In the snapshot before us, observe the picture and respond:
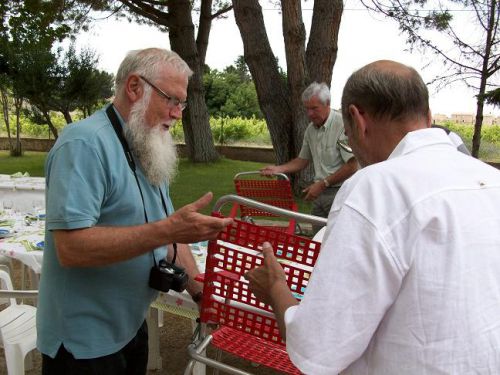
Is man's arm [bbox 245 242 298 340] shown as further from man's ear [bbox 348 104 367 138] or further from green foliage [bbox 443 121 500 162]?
green foliage [bbox 443 121 500 162]

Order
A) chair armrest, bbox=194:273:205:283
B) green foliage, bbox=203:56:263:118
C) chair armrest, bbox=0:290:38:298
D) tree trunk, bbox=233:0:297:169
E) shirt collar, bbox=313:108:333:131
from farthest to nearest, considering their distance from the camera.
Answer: green foliage, bbox=203:56:263:118 < tree trunk, bbox=233:0:297:169 < shirt collar, bbox=313:108:333:131 < chair armrest, bbox=0:290:38:298 < chair armrest, bbox=194:273:205:283

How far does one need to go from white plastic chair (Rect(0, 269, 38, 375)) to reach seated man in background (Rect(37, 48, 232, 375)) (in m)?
0.95

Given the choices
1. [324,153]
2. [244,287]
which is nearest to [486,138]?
[324,153]

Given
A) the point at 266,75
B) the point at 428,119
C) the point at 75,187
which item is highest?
the point at 266,75

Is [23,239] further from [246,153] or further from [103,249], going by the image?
[246,153]

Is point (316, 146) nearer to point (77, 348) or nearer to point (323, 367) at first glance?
point (77, 348)

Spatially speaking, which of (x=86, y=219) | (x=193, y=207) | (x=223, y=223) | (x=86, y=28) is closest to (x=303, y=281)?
(x=223, y=223)

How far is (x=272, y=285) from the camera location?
1.42 meters

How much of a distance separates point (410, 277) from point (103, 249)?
0.96 m

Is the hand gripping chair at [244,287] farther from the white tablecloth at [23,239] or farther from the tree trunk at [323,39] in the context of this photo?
the tree trunk at [323,39]

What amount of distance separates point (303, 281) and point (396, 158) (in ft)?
2.92

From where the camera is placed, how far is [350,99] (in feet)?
3.97

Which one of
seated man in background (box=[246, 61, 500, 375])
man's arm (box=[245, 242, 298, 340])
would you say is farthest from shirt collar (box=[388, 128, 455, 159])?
man's arm (box=[245, 242, 298, 340])

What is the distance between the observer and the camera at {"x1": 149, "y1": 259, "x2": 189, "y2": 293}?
1.84 meters
